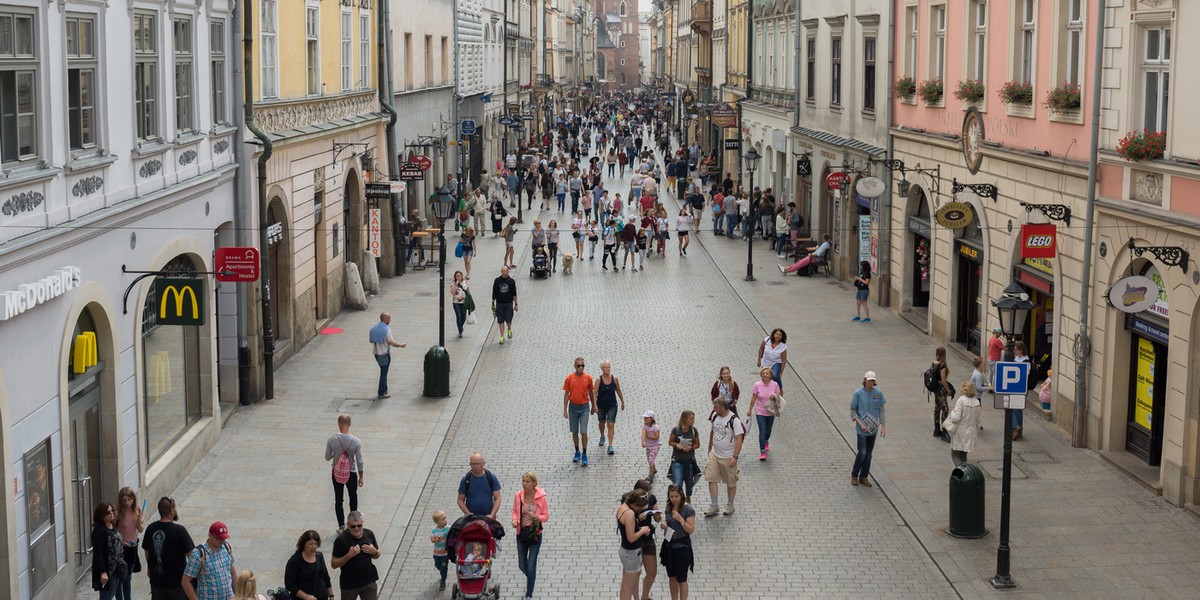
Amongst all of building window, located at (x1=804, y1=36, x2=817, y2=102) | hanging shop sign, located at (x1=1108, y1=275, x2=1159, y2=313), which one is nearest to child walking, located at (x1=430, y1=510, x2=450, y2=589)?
hanging shop sign, located at (x1=1108, y1=275, x2=1159, y2=313)

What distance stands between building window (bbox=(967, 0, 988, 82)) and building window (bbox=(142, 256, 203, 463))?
13761 mm

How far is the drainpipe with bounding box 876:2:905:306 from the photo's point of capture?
97.2 ft

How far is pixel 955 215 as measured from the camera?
2273 centimetres

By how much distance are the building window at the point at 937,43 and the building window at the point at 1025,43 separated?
4.19 metres

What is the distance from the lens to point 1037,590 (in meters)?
13.2

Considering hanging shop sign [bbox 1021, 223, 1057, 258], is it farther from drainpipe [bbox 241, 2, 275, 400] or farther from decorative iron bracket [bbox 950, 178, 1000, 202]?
drainpipe [bbox 241, 2, 275, 400]

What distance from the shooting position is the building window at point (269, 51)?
22766mm

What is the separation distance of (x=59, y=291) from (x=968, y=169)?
16177 mm

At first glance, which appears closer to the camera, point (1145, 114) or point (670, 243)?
point (1145, 114)

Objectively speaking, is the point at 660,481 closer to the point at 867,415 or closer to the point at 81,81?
the point at 867,415

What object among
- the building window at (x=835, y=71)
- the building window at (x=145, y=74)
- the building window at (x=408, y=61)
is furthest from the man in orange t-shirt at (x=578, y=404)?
the building window at (x=408, y=61)

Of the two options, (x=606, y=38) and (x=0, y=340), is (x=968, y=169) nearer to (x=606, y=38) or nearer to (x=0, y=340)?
(x=0, y=340)

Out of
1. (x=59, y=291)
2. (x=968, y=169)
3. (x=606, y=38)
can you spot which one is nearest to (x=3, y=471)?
(x=59, y=291)

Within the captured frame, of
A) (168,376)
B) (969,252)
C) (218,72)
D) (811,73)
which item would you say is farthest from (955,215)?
(811,73)
